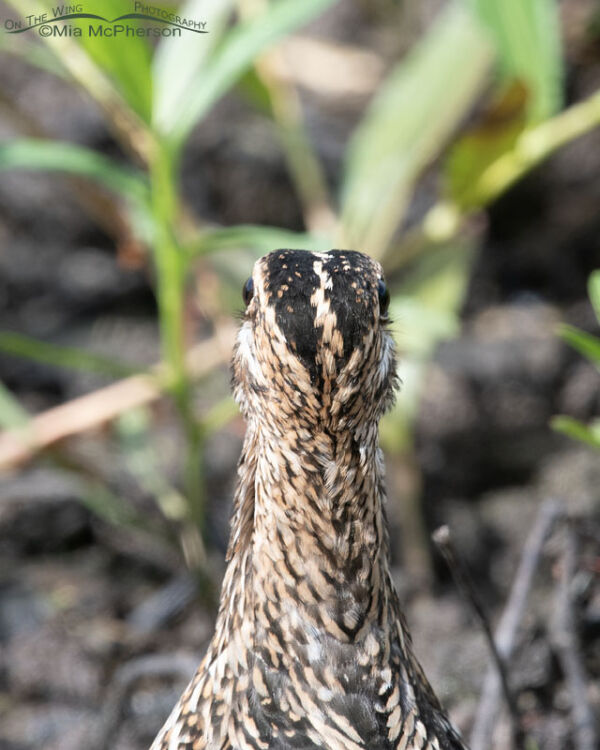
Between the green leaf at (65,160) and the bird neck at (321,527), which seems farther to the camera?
the green leaf at (65,160)

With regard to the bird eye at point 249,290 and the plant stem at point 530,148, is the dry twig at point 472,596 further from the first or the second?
the plant stem at point 530,148

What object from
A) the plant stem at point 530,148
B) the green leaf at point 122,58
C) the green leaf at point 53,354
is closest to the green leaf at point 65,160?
the green leaf at point 122,58

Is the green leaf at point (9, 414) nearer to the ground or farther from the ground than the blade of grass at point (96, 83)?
nearer to the ground

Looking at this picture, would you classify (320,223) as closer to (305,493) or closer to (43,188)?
(43,188)

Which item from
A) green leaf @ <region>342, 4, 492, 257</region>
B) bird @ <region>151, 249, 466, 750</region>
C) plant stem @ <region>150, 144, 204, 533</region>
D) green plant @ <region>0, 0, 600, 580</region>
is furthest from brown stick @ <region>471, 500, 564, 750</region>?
green leaf @ <region>342, 4, 492, 257</region>

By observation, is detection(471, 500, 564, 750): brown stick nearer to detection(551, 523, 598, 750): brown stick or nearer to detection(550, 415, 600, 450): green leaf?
detection(551, 523, 598, 750): brown stick

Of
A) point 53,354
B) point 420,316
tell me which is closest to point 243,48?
point 420,316
